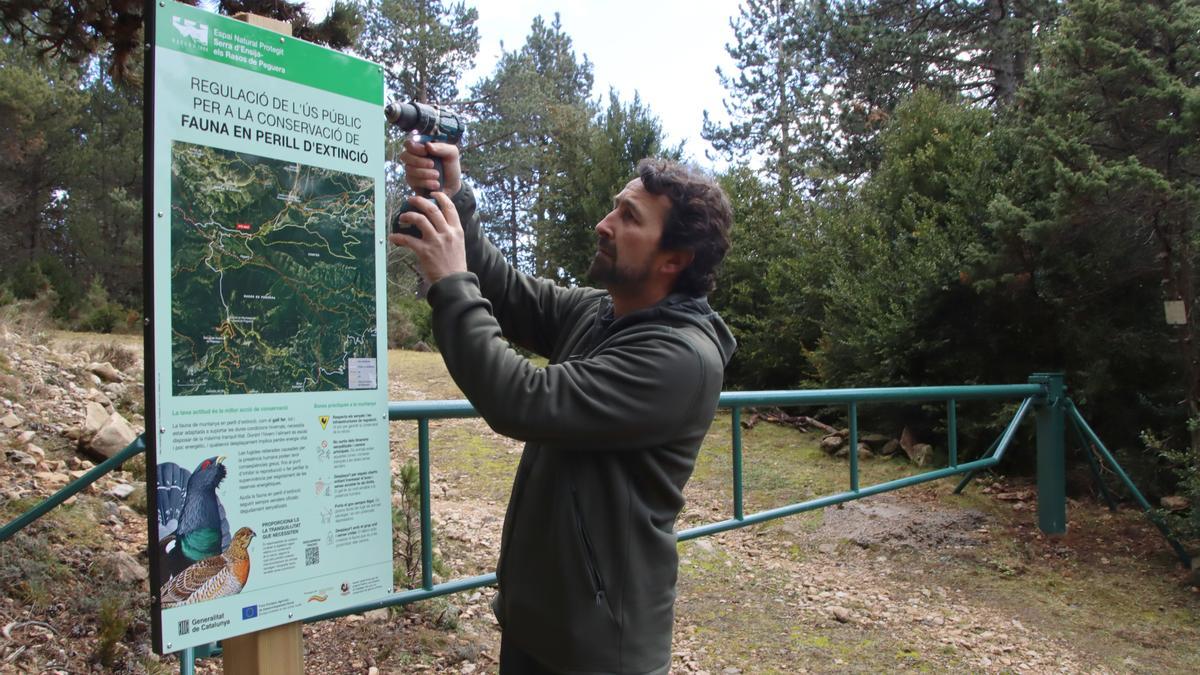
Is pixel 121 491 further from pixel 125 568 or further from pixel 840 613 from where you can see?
pixel 840 613

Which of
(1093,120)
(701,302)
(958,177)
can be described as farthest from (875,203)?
(701,302)

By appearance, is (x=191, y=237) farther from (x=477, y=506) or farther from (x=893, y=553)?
(x=893, y=553)

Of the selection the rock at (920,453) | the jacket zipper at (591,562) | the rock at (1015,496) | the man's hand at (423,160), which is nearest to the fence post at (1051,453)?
the rock at (1015,496)

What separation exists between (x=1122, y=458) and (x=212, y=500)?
20.7 feet

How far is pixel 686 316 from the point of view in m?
1.68

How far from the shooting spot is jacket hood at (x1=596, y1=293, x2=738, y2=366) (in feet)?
5.51

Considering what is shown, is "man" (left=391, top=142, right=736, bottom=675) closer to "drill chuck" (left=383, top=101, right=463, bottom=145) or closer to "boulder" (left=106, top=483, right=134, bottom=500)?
"drill chuck" (left=383, top=101, right=463, bottom=145)

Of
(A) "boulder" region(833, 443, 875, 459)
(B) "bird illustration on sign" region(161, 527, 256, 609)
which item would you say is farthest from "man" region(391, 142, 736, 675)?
(A) "boulder" region(833, 443, 875, 459)

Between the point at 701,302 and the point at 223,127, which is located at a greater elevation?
the point at 223,127

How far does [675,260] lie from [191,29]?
104 cm

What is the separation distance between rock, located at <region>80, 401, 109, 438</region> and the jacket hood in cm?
395

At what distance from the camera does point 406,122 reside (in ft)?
5.52

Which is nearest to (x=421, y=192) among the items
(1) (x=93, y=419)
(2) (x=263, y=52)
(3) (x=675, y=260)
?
(2) (x=263, y=52)

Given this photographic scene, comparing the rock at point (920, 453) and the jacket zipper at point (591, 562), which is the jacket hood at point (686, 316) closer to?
the jacket zipper at point (591, 562)
